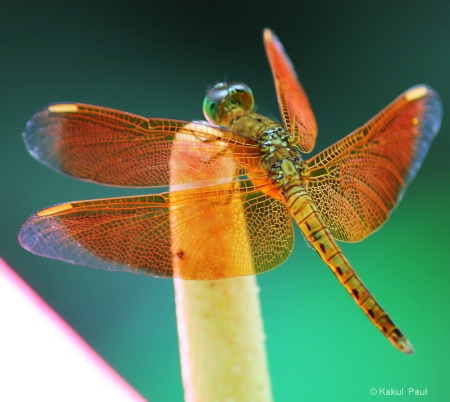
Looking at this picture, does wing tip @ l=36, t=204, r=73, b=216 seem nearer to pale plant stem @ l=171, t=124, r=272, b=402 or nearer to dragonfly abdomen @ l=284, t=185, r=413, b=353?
pale plant stem @ l=171, t=124, r=272, b=402

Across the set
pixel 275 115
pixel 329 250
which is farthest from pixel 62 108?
A: pixel 275 115

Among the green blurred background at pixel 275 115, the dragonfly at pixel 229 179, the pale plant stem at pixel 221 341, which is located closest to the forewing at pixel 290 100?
the dragonfly at pixel 229 179

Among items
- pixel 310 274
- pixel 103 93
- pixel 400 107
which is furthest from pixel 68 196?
pixel 400 107

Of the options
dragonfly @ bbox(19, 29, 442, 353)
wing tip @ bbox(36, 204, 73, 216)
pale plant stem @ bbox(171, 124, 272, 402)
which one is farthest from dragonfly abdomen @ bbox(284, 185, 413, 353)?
wing tip @ bbox(36, 204, 73, 216)

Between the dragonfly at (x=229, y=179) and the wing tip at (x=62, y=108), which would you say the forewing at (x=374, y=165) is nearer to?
the dragonfly at (x=229, y=179)

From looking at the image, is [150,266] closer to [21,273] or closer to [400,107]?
[400,107]

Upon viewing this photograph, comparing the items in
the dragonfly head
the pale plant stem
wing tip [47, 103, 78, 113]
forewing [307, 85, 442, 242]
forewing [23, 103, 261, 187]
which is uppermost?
the dragonfly head
